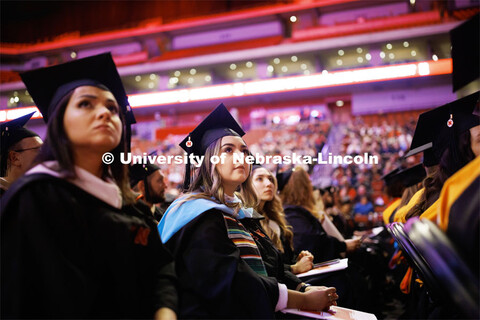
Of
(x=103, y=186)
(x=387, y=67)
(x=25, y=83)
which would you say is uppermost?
(x=387, y=67)

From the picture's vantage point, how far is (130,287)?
137cm

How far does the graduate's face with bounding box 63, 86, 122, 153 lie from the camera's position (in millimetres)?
1428

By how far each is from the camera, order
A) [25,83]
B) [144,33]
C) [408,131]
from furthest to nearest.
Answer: [144,33], [408,131], [25,83]

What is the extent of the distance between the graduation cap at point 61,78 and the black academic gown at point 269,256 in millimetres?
1252

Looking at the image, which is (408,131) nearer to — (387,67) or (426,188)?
(387,67)

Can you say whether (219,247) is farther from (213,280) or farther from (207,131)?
(207,131)

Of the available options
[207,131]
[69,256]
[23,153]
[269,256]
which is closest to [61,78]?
[69,256]

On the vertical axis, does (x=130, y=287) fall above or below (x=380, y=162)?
above

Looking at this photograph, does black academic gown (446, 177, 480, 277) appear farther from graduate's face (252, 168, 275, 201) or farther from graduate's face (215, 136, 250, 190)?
graduate's face (252, 168, 275, 201)

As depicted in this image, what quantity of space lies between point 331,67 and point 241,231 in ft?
79.1

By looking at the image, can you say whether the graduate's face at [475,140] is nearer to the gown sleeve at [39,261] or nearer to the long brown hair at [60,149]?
the long brown hair at [60,149]

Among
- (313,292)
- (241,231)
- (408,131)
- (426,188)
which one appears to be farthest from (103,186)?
(408,131)

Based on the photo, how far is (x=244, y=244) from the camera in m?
2.08

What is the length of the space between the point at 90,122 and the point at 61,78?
0.99 ft
